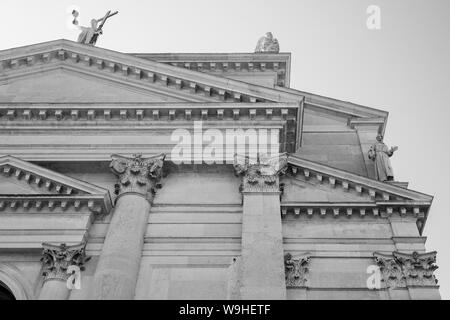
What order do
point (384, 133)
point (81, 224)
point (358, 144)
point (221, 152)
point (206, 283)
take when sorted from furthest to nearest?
point (384, 133), point (358, 144), point (221, 152), point (81, 224), point (206, 283)

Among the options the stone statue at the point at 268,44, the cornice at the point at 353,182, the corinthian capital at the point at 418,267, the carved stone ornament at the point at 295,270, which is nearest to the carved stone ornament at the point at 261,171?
the cornice at the point at 353,182

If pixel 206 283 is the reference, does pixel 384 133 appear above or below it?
above

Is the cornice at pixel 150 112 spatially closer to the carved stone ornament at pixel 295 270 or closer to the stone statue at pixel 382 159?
the stone statue at pixel 382 159

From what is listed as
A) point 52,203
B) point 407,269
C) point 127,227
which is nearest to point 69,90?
point 52,203

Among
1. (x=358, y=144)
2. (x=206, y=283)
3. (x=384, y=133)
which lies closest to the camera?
(x=206, y=283)

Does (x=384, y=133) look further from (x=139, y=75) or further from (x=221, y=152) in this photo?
(x=139, y=75)

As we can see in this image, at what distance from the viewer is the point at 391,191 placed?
17875mm

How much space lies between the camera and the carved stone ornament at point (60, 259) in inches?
611

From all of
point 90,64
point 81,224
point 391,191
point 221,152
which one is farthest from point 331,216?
point 90,64

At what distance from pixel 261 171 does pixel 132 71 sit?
719cm

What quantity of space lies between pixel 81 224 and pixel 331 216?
26.5ft

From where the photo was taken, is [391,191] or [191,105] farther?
[191,105]

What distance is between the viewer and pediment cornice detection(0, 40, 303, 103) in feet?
65.2

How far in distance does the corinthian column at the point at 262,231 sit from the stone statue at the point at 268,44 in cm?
1453
